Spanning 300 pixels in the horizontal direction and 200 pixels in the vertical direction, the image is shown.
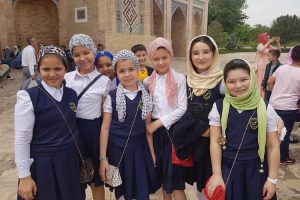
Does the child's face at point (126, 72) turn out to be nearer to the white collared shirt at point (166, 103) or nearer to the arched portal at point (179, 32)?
the white collared shirt at point (166, 103)

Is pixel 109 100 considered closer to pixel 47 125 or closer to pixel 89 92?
pixel 89 92

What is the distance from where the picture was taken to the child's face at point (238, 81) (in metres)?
1.81

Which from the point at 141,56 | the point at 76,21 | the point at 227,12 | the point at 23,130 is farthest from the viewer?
the point at 227,12

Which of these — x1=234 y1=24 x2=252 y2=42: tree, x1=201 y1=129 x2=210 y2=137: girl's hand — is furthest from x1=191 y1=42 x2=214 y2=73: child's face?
x1=234 y1=24 x2=252 y2=42: tree

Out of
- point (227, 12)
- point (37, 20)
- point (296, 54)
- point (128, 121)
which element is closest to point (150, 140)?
point (128, 121)

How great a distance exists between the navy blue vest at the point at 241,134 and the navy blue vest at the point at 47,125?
3.40 ft

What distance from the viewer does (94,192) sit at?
8.14ft

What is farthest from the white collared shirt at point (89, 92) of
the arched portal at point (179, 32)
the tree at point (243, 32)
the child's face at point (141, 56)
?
the tree at point (243, 32)

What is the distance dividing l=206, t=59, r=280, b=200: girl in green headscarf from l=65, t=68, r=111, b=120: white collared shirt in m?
0.86

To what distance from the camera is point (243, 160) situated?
Answer: 1.87m

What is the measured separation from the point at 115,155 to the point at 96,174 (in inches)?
10.8

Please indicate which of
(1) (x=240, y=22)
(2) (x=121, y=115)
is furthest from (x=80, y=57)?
(1) (x=240, y=22)

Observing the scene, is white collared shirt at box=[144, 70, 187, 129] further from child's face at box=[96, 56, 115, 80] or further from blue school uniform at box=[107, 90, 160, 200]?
child's face at box=[96, 56, 115, 80]

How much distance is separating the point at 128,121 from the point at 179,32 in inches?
826
